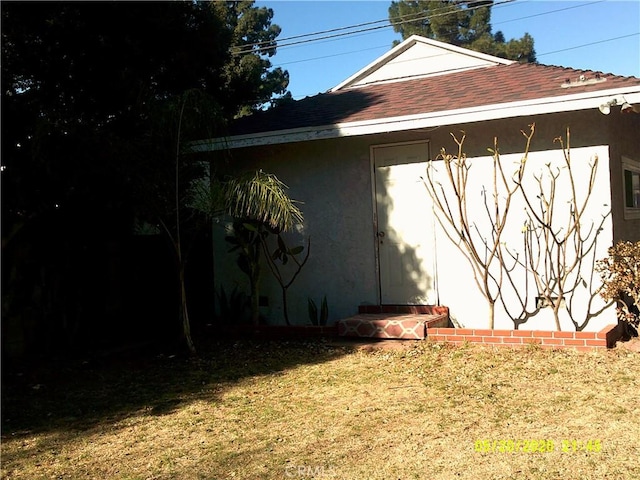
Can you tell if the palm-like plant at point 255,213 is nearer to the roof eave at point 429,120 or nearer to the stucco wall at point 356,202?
the stucco wall at point 356,202

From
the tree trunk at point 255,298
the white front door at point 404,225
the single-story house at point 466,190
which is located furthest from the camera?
the tree trunk at point 255,298

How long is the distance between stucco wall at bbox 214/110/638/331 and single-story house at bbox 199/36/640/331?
2 centimetres

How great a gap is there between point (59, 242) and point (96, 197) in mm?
1453

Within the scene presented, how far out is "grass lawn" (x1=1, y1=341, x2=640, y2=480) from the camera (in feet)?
13.1

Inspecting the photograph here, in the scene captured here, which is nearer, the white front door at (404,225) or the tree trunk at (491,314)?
the tree trunk at (491,314)

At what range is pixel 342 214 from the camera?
28.6 feet

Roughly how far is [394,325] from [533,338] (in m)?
1.62

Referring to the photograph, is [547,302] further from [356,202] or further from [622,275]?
[356,202]

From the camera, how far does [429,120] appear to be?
7.55 m

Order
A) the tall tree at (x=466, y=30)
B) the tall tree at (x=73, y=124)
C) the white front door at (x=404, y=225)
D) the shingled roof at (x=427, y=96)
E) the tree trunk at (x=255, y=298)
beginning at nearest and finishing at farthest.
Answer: the tall tree at (x=73, y=124), the shingled roof at (x=427, y=96), the white front door at (x=404, y=225), the tree trunk at (x=255, y=298), the tall tree at (x=466, y=30)

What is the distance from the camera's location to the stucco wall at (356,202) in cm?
733

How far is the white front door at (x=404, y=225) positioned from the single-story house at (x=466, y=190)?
0.01m

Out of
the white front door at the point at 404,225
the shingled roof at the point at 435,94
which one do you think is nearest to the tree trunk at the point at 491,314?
the white front door at the point at 404,225

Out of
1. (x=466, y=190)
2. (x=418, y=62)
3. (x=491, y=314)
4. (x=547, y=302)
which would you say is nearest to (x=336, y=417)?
(x=491, y=314)
